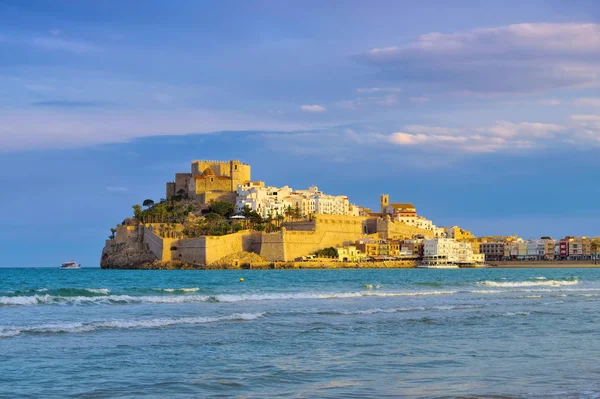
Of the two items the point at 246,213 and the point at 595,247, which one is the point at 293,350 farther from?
the point at 595,247

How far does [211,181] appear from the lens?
84.1 meters

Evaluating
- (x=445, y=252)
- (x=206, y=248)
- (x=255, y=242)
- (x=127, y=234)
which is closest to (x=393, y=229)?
(x=445, y=252)

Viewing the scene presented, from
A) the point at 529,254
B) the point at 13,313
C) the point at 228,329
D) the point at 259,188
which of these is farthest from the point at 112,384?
the point at 529,254

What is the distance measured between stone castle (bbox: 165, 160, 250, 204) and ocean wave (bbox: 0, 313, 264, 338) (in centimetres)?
6497

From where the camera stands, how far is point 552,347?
43.0ft

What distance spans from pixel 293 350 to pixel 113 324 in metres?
4.30

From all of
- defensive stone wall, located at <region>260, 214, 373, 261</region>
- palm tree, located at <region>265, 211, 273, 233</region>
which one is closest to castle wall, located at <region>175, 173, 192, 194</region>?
palm tree, located at <region>265, 211, 273, 233</region>

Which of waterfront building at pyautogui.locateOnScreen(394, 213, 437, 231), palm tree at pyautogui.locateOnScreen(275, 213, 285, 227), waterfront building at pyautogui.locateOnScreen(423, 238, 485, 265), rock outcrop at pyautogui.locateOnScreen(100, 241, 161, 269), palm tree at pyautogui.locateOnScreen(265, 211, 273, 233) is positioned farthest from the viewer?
waterfront building at pyautogui.locateOnScreen(394, 213, 437, 231)

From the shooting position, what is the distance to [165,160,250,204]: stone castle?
82.6m

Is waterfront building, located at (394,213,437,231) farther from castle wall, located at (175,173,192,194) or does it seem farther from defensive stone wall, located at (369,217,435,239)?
castle wall, located at (175,173,192,194)

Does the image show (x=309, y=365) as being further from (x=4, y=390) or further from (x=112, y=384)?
(x=4, y=390)

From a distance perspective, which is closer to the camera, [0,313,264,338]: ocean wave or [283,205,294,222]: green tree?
[0,313,264,338]: ocean wave

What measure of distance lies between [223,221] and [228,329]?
203 feet

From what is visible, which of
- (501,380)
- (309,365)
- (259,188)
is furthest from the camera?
(259,188)
